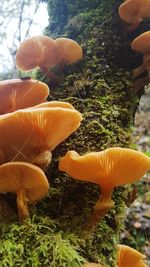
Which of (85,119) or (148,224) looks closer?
(85,119)

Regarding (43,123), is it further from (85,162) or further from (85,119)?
(85,119)

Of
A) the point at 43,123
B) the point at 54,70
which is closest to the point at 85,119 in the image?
the point at 43,123

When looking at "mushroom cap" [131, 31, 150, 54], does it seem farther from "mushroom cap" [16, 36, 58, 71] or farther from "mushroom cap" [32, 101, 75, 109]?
"mushroom cap" [32, 101, 75, 109]

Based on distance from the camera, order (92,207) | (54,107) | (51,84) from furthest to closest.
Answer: (51,84)
(92,207)
(54,107)

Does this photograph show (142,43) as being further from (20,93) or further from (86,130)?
(20,93)

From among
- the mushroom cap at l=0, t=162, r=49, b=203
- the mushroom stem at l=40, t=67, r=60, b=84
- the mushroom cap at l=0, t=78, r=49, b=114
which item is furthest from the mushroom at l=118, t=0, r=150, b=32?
the mushroom cap at l=0, t=162, r=49, b=203

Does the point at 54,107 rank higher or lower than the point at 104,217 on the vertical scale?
higher

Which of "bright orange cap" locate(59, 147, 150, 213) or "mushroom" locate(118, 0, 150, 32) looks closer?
"bright orange cap" locate(59, 147, 150, 213)
